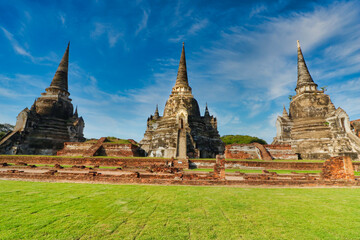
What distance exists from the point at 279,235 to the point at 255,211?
1119 mm

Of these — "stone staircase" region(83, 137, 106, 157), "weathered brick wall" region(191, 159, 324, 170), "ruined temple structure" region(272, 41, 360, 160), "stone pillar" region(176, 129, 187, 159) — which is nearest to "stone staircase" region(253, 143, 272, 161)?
"weathered brick wall" region(191, 159, 324, 170)

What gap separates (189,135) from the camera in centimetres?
1994

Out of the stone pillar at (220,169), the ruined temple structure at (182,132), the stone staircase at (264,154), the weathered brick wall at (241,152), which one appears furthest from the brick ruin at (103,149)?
the stone staircase at (264,154)

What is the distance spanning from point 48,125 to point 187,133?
1973cm

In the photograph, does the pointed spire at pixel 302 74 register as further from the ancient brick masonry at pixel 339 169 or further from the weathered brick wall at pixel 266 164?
the ancient brick masonry at pixel 339 169

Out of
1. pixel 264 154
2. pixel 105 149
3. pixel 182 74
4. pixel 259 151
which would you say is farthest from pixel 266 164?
pixel 182 74

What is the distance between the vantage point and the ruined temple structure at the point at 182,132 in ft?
63.0

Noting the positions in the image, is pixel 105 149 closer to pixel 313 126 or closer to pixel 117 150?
pixel 117 150

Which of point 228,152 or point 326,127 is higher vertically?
point 326,127

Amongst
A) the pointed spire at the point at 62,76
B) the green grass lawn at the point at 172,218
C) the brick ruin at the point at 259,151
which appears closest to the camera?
the green grass lawn at the point at 172,218

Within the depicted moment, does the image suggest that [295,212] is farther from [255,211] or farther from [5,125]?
[5,125]

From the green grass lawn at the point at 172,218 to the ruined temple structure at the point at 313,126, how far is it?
18239mm

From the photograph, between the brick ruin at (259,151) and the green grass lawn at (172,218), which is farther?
the brick ruin at (259,151)

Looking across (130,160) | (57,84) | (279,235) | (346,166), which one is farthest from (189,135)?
(57,84)
